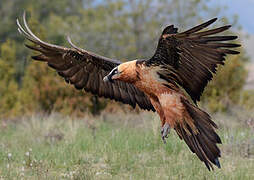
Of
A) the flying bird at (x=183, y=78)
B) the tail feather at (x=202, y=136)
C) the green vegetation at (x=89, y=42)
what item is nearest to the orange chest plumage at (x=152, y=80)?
the flying bird at (x=183, y=78)

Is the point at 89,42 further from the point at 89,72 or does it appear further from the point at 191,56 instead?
the point at 191,56

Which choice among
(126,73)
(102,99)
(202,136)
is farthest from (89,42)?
(202,136)

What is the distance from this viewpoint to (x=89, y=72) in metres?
6.78

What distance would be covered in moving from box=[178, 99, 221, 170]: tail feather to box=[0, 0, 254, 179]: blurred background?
51 cm

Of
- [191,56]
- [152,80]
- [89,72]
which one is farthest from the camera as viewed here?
[89,72]

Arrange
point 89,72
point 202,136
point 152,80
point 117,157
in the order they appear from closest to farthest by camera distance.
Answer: point 202,136
point 152,80
point 117,157
point 89,72

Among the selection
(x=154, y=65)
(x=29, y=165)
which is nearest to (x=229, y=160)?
(x=154, y=65)

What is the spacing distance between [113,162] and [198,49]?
2146mm

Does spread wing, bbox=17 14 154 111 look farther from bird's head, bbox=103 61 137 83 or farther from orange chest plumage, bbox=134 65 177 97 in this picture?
orange chest plumage, bbox=134 65 177 97

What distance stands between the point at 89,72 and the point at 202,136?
7.88 feet

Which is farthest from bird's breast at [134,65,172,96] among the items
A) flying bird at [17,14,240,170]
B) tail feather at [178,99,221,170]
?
tail feather at [178,99,221,170]

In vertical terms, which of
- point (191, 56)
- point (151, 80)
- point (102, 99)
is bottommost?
point (102, 99)

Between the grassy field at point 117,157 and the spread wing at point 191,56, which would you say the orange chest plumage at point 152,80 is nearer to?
the spread wing at point 191,56

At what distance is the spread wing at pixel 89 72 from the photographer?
6457 mm
